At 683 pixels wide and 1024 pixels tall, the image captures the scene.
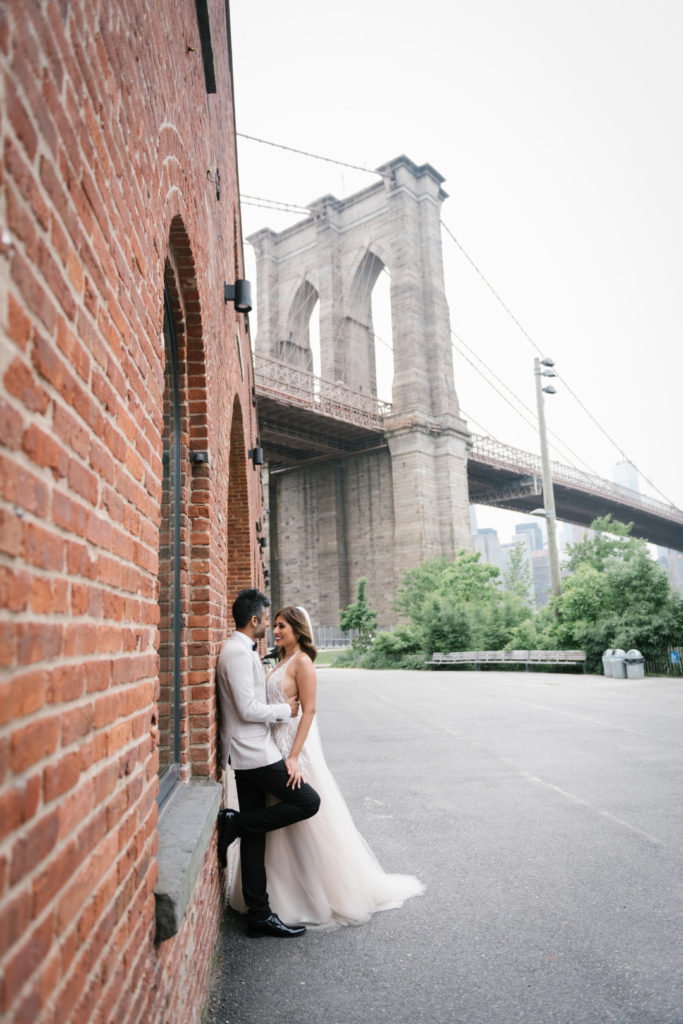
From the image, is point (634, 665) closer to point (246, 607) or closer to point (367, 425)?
point (246, 607)

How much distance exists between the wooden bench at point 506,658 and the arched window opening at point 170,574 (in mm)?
15315

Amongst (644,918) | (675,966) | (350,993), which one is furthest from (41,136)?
(644,918)

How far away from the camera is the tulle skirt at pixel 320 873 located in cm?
345

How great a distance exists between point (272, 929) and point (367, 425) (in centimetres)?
2940

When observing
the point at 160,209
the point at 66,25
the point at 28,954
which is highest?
the point at 160,209

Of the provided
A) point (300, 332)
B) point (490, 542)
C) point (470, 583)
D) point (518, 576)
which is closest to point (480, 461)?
point (518, 576)

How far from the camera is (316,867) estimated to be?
352 centimetres

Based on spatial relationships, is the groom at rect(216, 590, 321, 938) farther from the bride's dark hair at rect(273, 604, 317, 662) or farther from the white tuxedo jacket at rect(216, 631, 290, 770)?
the bride's dark hair at rect(273, 604, 317, 662)

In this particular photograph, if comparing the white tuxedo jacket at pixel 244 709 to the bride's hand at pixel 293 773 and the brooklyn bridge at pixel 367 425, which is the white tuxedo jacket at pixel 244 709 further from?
the brooklyn bridge at pixel 367 425

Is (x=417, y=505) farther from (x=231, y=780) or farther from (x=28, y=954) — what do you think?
(x=28, y=954)

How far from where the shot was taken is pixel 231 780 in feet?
18.4

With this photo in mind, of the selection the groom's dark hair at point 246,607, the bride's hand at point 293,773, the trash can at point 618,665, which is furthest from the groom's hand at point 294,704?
the trash can at point 618,665

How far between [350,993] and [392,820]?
2.37 metres

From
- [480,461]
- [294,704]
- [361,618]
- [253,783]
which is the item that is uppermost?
[480,461]
